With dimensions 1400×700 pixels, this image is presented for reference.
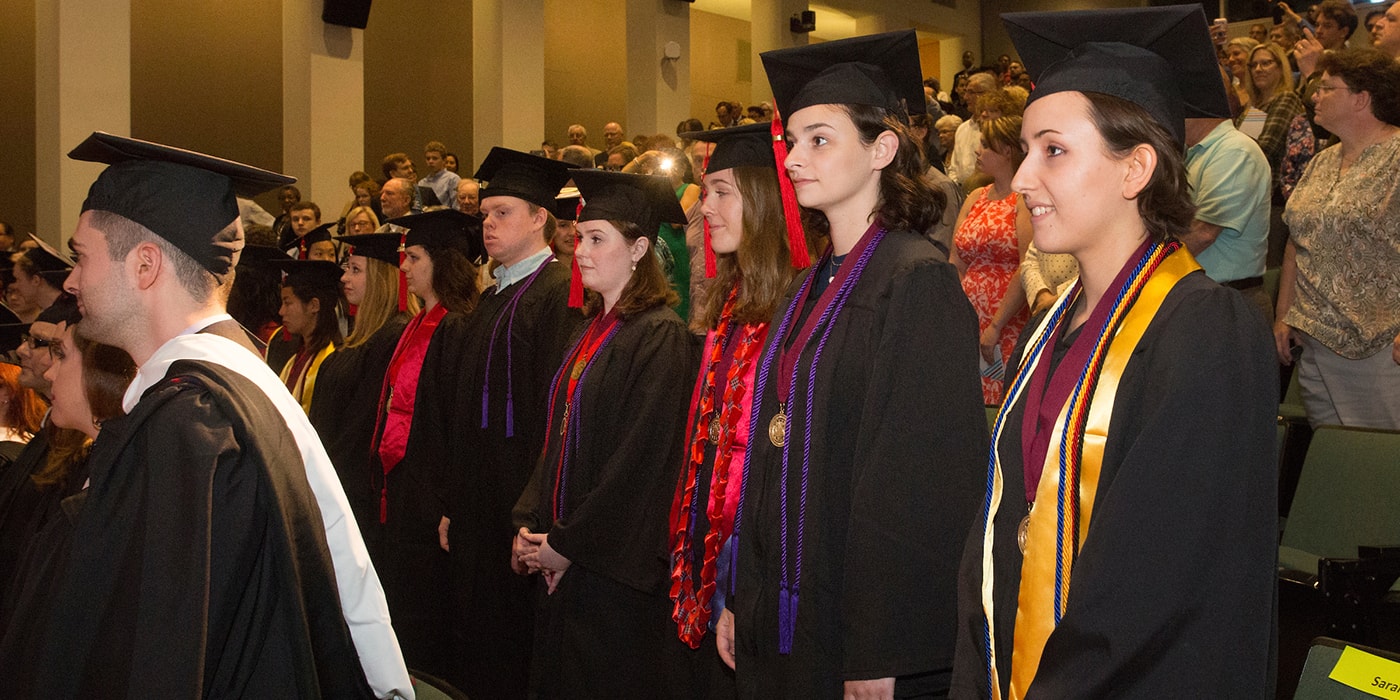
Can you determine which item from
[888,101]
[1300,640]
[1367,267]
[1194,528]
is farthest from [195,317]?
[1367,267]

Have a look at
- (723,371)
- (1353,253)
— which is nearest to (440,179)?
(723,371)

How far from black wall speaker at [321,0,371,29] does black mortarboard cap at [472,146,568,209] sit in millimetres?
8624

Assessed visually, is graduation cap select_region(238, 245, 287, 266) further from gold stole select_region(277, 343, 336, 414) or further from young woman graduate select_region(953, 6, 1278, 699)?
young woman graduate select_region(953, 6, 1278, 699)

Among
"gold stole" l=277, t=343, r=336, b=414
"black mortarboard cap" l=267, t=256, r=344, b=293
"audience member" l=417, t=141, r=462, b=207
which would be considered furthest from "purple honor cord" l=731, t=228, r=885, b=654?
"audience member" l=417, t=141, r=462, b=207

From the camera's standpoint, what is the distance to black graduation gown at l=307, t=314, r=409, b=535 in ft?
17.6

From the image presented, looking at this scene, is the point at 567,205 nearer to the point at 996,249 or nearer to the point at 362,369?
the point at 362,369

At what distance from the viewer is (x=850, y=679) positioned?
2.32m

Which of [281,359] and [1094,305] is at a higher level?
[1094,305]

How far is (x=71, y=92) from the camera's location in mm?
10477

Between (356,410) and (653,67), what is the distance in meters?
9.97

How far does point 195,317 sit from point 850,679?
153 cm

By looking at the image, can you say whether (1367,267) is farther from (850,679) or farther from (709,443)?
(850,679)

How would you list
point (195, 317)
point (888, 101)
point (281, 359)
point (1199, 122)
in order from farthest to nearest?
point (281, 359)
point (1199, 122)
point (888, 101)
point (195, 317)

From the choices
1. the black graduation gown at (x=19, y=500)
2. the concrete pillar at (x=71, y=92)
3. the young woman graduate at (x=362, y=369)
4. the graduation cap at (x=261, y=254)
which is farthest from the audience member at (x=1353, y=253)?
the concrete pillar at (x=71, y=92)
